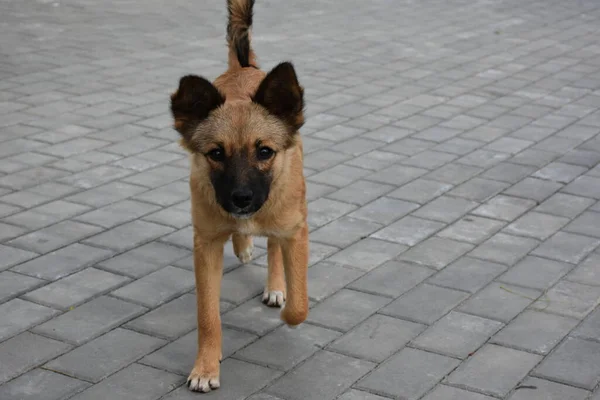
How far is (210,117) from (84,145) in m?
3.98

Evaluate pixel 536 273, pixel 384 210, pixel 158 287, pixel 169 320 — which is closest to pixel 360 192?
pixel 384 210

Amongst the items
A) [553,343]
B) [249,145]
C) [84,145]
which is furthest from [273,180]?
[84,145]

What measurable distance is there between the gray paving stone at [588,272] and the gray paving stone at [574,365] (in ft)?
2.75

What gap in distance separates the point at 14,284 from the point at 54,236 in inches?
30.7

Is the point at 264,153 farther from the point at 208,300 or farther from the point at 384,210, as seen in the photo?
the point at 384,210

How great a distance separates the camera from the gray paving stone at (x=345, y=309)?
522cm

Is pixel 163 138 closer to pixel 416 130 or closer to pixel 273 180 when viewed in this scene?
pixel 416 130

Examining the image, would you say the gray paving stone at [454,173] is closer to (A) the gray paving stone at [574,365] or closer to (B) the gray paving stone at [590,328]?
(B) the gray paving stone at [590,328]

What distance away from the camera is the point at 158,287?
5.62 metres

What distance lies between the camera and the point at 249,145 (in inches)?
174

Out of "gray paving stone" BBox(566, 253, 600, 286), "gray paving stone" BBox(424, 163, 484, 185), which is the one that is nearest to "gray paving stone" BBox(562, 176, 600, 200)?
"gray paving stone" BBox(424, 163, 484, 185)

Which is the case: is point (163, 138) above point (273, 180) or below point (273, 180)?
below

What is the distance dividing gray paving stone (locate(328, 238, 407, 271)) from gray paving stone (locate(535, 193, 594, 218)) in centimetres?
137

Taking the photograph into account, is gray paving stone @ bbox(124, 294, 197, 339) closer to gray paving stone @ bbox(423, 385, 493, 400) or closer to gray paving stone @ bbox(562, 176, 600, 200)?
gray paving stone @ bbox(423, 385, 493, 400)
